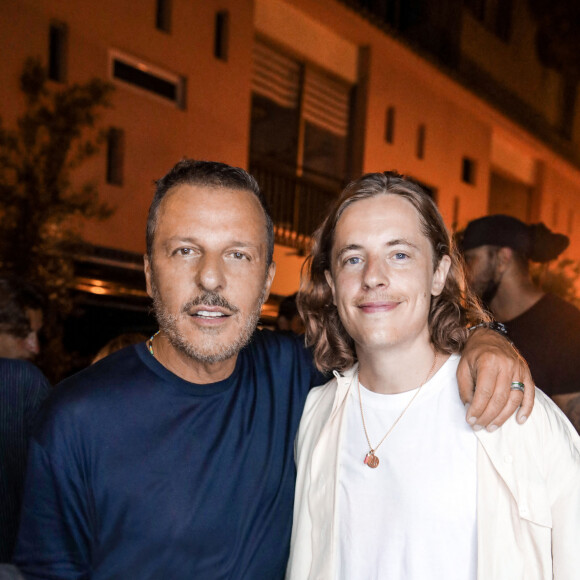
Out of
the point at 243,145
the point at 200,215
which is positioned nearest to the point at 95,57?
the point at 243,145

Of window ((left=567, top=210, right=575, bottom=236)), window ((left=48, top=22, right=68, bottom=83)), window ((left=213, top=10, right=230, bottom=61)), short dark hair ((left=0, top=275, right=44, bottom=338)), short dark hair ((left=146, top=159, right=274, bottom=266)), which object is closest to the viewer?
short dark hair ((left=146, top=159, right=274, bottom=266))

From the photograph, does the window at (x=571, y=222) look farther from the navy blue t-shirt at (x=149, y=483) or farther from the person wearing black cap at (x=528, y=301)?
the navy blue t-shirt at (x=149, y=483)

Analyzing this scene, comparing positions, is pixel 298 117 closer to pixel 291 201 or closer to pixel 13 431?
pixel 291 201

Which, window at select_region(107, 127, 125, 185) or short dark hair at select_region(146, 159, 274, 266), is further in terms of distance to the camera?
window at select_region(107, 127, 125, 185)

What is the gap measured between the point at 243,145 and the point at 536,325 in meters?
5.12

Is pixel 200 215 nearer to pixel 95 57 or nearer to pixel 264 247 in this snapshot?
pixel 264 247

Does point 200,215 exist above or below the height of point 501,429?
above

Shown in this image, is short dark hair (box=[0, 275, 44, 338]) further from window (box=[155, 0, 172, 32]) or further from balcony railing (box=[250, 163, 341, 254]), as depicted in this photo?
balcony railing (box=[250, 163, 341, 254])

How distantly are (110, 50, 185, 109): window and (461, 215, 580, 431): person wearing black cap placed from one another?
429 centimetres

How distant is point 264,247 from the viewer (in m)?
1.99

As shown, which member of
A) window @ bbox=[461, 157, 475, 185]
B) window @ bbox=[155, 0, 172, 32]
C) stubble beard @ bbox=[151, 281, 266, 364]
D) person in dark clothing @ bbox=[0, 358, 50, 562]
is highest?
window @ bbox=[155, 0, 172, 32]

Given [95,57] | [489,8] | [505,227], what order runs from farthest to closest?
1. [489,8]
2. [95,57]
3. [505,227]

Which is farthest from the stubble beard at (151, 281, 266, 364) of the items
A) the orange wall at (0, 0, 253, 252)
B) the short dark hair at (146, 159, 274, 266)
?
the orange wall at (0, 0, 253, 252)

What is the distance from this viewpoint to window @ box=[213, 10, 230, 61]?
23.8ft
